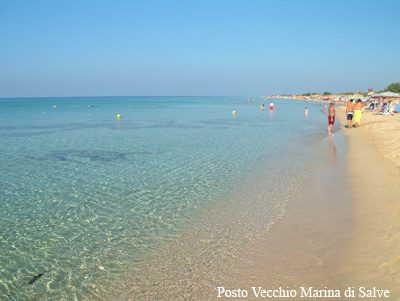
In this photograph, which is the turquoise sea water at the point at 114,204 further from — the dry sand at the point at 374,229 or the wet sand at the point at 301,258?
the dry sand at the point at 374,229

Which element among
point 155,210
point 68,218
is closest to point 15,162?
point 68,218

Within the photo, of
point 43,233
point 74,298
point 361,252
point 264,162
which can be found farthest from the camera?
point 264,162

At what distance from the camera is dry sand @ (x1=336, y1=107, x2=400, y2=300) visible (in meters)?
4.22

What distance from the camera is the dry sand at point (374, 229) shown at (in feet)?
13.9

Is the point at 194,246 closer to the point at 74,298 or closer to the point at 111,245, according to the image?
the point at 111,245

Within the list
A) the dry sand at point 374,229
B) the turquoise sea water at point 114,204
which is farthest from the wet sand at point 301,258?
the turquoise sea water at point 114,204

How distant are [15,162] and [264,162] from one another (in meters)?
10.0

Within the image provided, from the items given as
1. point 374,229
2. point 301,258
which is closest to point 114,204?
point 301,258

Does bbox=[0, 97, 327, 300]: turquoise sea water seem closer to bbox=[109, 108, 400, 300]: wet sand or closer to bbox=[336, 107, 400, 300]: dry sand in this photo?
bbox=[109, 108, 400, 300]: wet sand

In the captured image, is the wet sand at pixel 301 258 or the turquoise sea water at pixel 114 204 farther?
the turquoise sea water at pixel 114 204

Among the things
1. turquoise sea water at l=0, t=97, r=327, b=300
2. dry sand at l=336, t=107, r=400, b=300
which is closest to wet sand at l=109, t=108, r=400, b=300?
dry sand at l=336, t=107, r=400, b=300

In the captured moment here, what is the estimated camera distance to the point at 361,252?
16.2 ft

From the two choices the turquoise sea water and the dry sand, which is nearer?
the dry sand

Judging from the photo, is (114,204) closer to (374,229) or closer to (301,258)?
(301,258)
